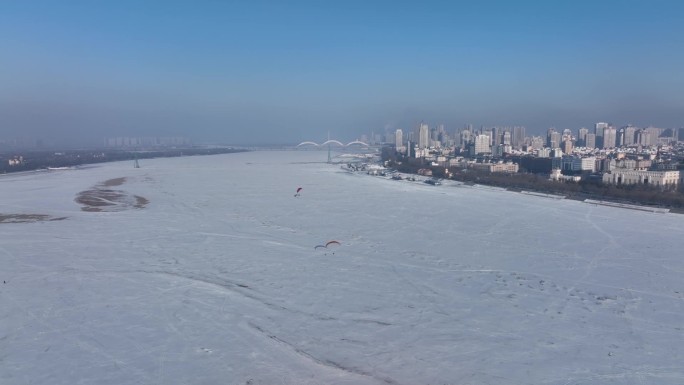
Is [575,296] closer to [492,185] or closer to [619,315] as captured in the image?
[619,315]

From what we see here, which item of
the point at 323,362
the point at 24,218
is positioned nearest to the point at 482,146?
the point at 24,218

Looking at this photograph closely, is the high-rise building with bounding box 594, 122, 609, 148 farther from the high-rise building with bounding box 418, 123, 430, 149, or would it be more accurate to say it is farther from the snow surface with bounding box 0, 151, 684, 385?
the snow surface with bounding box 0, 151, 684, 385

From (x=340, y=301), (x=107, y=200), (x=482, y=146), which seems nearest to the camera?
(x=340, y=301)

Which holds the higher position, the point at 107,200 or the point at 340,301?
the point at 107,200

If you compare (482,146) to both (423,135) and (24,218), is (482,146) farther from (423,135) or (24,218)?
(24,218)

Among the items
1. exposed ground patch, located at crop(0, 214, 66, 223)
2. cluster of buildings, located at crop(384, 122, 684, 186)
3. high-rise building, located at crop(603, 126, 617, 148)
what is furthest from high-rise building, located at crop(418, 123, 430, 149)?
exposed ground patch, located at crop(0, 214, 66, 223)

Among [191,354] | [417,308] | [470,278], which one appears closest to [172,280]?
[191,354]
